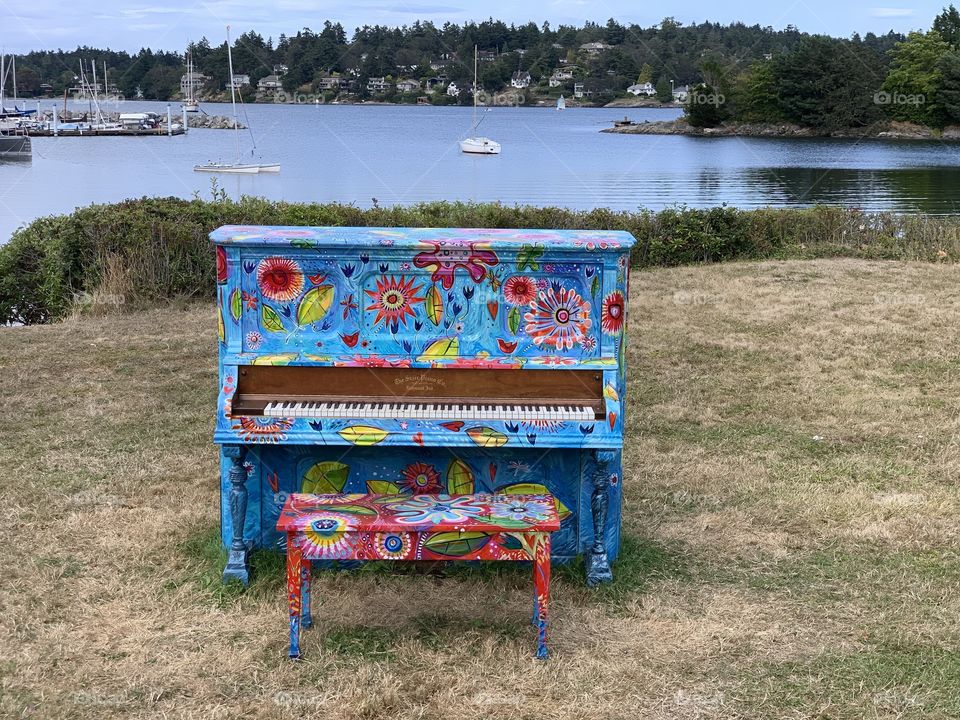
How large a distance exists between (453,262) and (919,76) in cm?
8952

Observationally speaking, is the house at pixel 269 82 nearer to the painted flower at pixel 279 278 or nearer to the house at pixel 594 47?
the house at pixel 594 47

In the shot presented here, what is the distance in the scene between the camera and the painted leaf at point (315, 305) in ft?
18.5

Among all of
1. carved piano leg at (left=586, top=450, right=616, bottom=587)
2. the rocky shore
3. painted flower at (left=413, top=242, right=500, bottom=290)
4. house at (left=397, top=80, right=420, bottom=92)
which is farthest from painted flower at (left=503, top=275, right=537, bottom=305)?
house at (left=397, top=80, right=420, bottom=92)

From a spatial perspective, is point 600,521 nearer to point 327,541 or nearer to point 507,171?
point 327,541

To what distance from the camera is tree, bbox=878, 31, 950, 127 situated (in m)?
84.9

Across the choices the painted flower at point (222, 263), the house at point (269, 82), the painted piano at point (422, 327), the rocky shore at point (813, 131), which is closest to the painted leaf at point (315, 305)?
the painted piano at point (422, 327)

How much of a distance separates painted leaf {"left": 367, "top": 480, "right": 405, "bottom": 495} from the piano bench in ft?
2.38

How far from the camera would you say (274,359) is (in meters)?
5.54

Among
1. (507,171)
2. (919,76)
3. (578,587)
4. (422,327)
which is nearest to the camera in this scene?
(422,327)

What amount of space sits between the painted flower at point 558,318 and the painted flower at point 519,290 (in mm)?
36

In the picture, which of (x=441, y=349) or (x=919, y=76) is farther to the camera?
(x=919, y=76)

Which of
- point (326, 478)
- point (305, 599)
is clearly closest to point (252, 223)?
point (326, 478)

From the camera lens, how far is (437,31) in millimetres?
84000

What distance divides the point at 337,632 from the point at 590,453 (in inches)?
61.3
